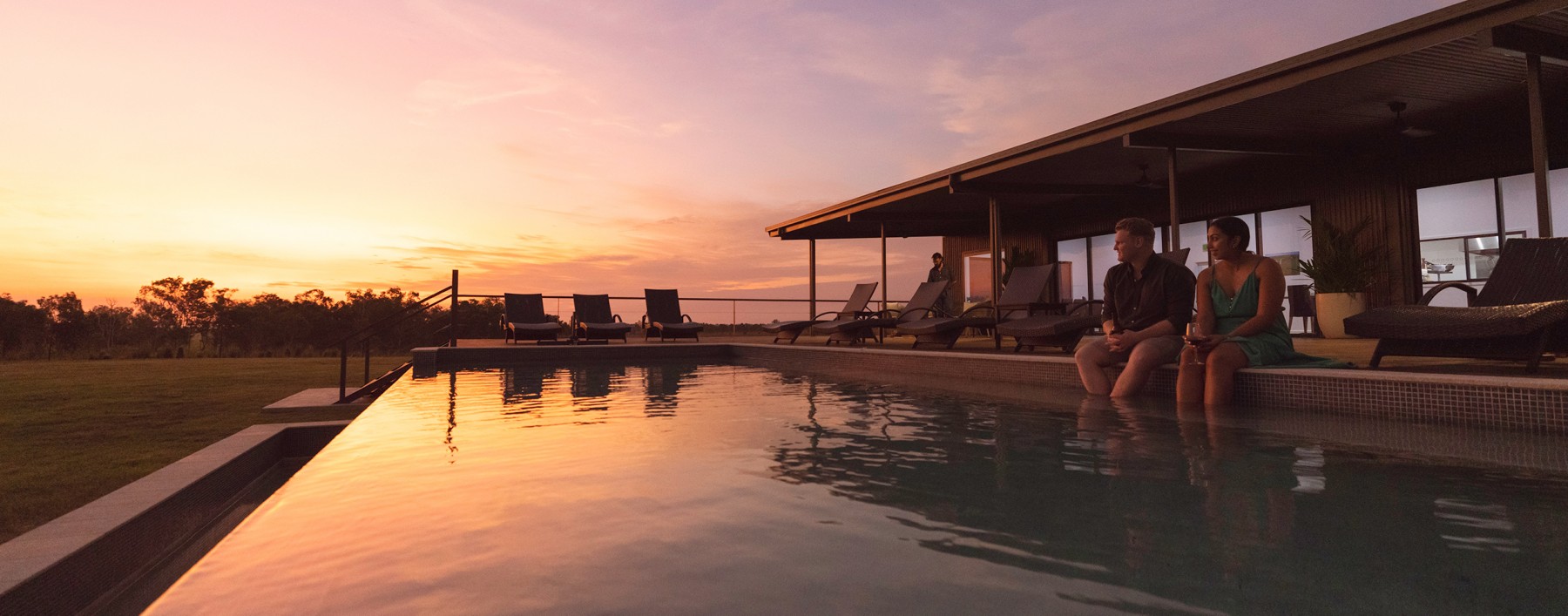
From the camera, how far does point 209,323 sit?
78.6 ft

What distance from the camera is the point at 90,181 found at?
979 centimetres

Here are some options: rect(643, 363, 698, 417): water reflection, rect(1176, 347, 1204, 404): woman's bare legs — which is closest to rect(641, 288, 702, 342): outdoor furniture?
rect(643, 363, 698, 417): water reflection

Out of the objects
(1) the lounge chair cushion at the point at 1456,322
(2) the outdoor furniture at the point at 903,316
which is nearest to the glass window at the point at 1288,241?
(2) the outdoor furniture at the point at 903,316

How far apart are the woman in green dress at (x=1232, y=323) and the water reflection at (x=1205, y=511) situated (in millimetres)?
874

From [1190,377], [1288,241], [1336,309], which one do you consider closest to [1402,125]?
[1336,309]

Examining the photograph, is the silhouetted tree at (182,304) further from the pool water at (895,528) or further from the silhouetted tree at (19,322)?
the pool water at (895,528)

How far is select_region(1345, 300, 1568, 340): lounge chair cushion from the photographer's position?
10.9 ft

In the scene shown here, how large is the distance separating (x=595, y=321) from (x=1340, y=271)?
9356 mm

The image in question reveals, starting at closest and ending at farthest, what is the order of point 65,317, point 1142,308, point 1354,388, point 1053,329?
point 1354,388 < point 1142,308 < point 1053,329 < point 65,317

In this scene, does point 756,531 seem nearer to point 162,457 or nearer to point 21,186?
point 162,457

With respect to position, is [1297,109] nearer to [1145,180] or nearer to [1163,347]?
[1145,180]

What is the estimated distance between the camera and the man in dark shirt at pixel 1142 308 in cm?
379

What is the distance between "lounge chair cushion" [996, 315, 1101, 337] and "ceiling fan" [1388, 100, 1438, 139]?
321 cm

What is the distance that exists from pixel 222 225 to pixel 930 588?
14070mm
